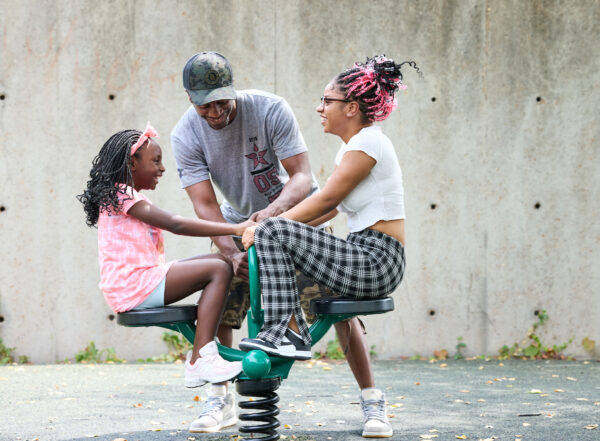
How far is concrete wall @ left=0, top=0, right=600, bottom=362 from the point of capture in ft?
21.5

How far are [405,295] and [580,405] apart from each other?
2.34 metres

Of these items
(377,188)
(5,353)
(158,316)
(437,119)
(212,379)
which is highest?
(437,119)

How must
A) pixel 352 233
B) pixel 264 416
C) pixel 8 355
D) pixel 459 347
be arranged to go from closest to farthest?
pixel 264 416 → pixel 352 233 → pixel 8 355 → pixel 459 347

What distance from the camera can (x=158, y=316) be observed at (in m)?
3.21

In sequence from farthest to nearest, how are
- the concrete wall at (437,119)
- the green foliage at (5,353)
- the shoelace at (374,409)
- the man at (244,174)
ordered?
1. the concrete wall at (437,119)
2. the green foliage at (5,353)
3. the man at (244,174)
4. the shoelace at (374,409)

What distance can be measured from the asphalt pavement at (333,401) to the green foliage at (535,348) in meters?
0.19


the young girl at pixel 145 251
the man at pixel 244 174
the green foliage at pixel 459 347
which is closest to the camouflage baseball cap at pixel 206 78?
the man at pixel 244 174

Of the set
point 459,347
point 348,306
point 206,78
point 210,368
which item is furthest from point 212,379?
point 459,347

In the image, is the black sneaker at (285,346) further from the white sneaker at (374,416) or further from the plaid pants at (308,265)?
the white sneaker at (374,416)

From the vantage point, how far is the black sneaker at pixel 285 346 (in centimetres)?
293

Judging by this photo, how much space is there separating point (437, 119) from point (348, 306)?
382 cm

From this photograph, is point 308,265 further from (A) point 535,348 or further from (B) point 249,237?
(A) point 535,348

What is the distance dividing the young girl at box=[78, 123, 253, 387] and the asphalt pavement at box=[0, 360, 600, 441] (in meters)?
0.65

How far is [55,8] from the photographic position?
21.4 feet
